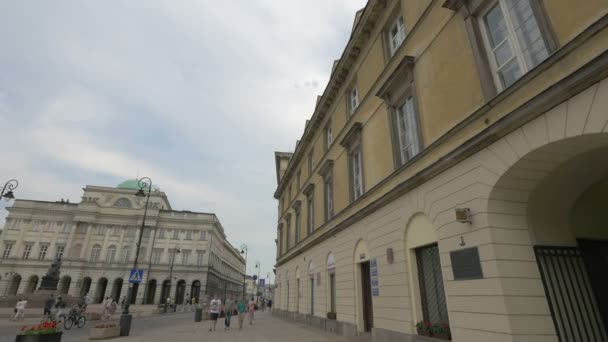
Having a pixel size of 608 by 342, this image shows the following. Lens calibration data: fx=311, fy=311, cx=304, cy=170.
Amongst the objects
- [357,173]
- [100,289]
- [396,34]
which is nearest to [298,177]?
[357,173]

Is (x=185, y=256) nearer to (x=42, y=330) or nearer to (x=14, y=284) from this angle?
(x=14, y=284)

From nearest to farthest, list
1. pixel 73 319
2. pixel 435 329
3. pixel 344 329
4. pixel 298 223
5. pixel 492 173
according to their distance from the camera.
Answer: pixel 492 173 < pixel 435 329 < pixel 344 329 < pixel 73 319 < pixel 298 223

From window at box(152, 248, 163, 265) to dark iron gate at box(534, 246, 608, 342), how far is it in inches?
2941

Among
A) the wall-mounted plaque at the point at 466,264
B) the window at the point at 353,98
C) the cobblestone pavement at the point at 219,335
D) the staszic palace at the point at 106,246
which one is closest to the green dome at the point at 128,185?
the staszic palace at the point at 106,246

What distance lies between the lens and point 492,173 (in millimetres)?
6531

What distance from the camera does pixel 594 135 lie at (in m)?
Result: 4.93

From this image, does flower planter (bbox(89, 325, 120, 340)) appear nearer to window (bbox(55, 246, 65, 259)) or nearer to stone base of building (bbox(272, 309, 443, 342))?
stone base of building (bbox(272, 309, 443, 342))

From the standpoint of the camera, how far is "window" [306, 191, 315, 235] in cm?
2098

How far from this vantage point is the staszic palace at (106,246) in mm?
63344

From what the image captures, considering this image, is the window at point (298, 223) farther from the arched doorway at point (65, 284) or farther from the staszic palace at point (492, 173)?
the arched doorway at point (65, 284)

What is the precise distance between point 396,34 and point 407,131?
14.5 ft

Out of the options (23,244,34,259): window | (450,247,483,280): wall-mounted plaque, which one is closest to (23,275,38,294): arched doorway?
(23,244,34,259): window

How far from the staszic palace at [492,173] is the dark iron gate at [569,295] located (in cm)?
3

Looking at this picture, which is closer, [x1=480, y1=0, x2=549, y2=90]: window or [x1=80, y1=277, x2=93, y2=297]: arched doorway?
[x1=480, y1=0, x2=549, y2=90]: window
